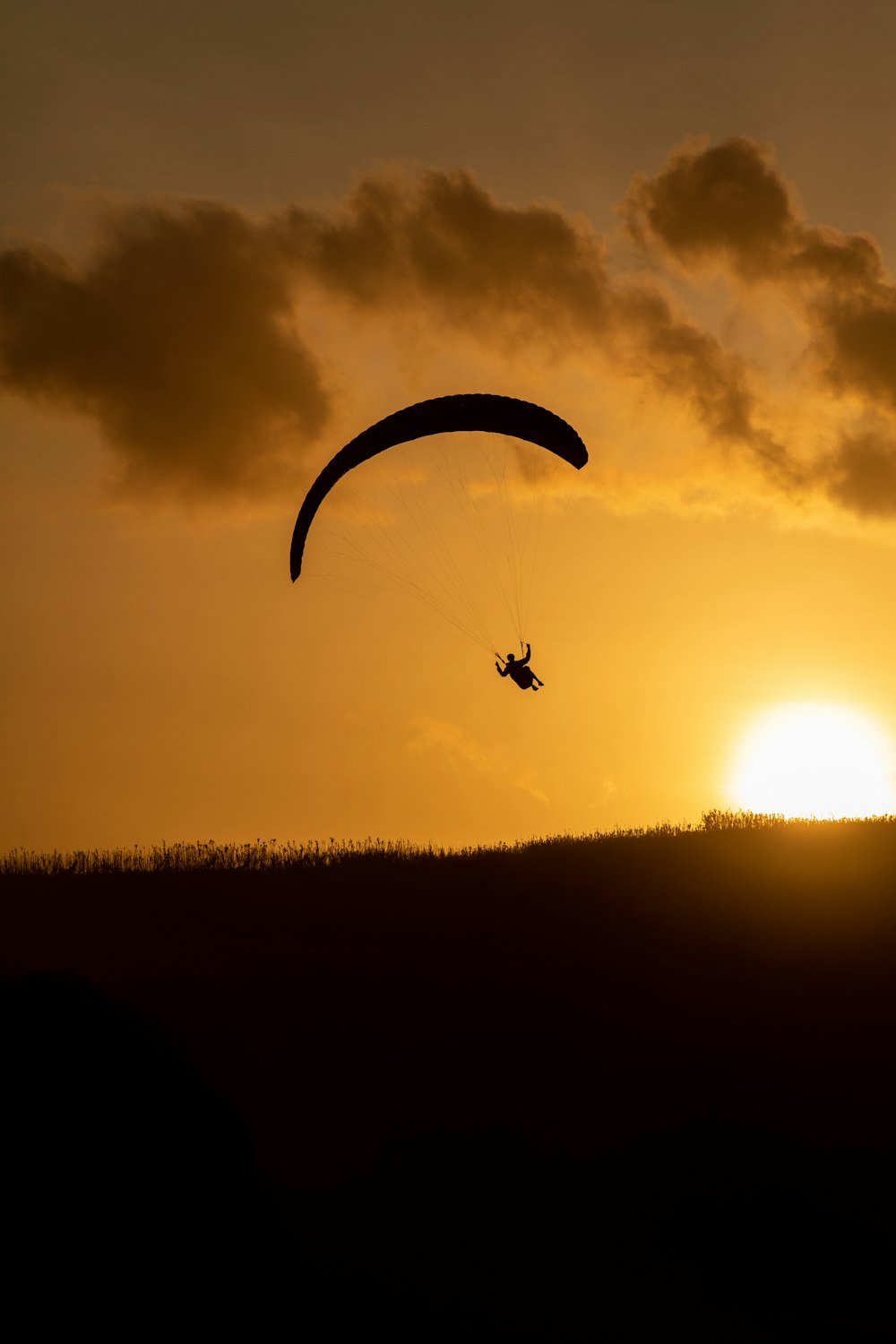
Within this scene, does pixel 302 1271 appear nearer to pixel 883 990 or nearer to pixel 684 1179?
pixel 684 1179

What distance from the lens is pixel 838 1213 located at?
11.5m

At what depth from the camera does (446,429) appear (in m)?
19.9

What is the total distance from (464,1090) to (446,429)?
11073 mm

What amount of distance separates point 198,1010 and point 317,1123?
10.9 feet

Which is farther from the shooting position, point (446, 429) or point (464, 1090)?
point (446, 429)

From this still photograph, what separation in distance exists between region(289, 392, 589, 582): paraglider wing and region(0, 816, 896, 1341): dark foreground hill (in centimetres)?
686

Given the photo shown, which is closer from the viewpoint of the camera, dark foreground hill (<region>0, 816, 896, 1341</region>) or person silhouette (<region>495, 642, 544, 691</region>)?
dark foreground hill (<region>0, 816, 896, 1341</region>)

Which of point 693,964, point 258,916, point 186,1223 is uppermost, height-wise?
point 258,916

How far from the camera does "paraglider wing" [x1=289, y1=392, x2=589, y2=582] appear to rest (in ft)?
63.8

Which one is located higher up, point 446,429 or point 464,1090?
point 446,429

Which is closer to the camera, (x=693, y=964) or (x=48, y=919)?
(x=693, y=964)

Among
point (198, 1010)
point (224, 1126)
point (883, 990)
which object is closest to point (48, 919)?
point (198, 1010)

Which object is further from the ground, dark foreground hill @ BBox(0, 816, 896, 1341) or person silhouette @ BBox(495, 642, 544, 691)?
person silhouette @ BBox(495, 642, 544, 691)

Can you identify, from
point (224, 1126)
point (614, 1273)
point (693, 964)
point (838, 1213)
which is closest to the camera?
point (224, 1126)
